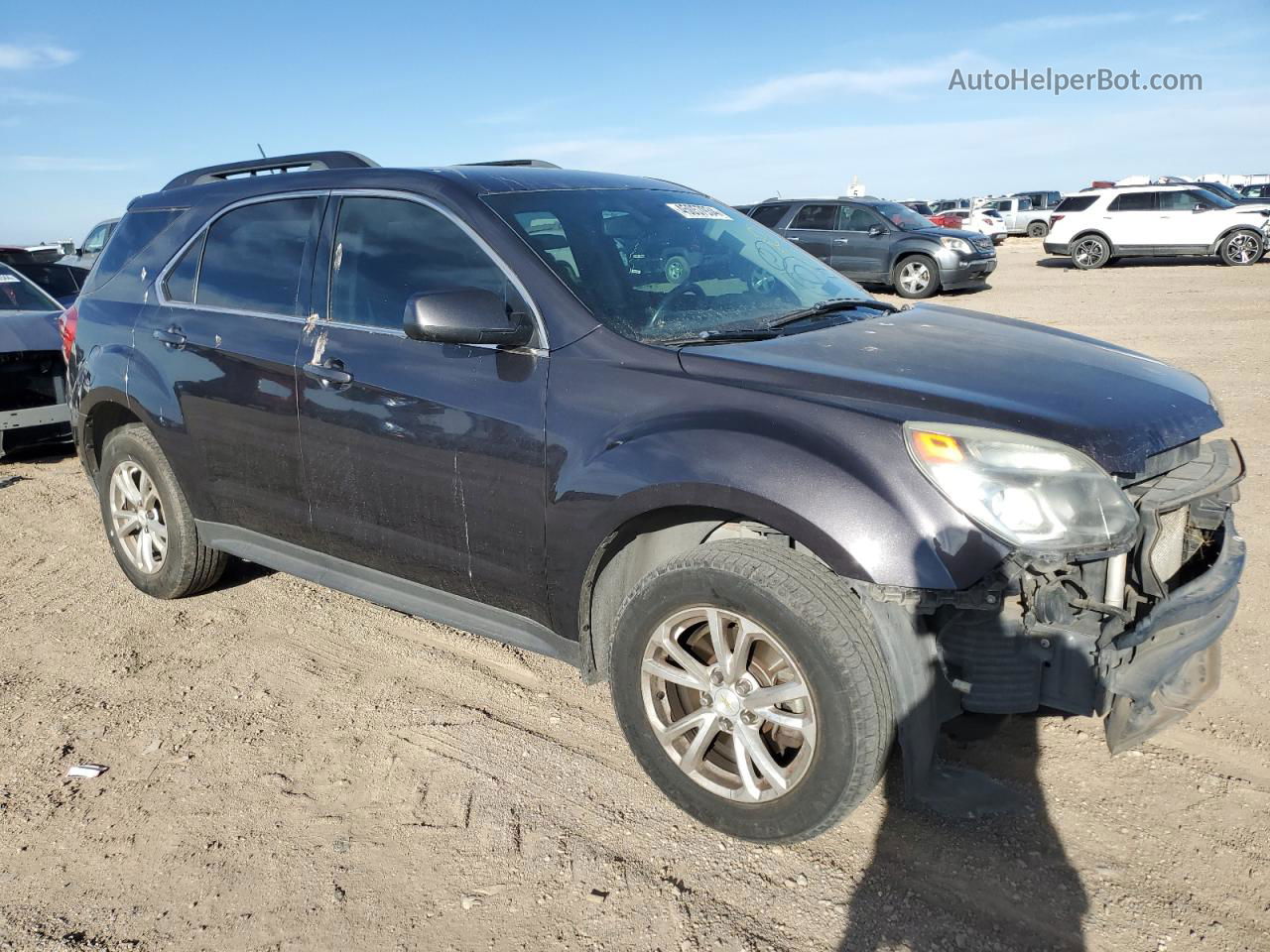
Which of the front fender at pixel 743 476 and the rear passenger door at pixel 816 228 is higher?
the rear passenger door at pixel 816 228

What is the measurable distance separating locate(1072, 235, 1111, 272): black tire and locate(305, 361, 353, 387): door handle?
22090mm

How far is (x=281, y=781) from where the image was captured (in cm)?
321

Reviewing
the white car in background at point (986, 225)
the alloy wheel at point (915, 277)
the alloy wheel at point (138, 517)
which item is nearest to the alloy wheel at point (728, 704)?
the alloy wheel at point (138, 517)

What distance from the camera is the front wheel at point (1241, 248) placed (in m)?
20.3


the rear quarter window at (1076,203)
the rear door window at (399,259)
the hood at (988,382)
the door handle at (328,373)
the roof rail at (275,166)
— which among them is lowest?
the hood at (988,382)

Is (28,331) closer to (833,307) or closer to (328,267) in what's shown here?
(328,267)

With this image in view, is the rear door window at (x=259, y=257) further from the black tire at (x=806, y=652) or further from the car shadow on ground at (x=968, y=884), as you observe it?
the car shadow on ground at (x=968, y=884)

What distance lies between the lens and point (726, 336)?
3084 millimetres

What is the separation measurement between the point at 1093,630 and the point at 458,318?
6.42 ft

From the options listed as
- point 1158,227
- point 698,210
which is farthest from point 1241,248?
point 698,210

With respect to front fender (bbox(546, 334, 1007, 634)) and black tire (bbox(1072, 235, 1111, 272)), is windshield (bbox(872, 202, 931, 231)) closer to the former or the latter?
black tire (bbox(1072, 235, 1111, 272))

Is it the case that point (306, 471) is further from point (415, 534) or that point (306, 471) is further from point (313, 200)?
point (313, 200)

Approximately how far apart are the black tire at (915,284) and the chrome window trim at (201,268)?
13983mm

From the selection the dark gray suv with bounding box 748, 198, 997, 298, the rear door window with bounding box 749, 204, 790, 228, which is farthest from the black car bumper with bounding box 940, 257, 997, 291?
the rear door window with bounding box 749, 204, 790, 228
